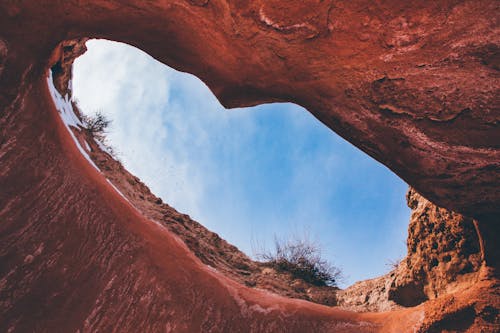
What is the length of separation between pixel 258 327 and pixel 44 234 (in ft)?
7.79

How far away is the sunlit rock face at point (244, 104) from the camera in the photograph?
91.4 inches

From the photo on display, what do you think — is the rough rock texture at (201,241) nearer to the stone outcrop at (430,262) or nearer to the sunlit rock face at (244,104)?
the sunlit rock face at (244,104)

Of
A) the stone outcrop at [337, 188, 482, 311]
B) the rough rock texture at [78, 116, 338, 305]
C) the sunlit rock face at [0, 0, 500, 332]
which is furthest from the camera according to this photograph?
the rough rock texture at [78, 116, 338, 305]

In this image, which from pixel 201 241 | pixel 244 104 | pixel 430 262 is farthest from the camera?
pixel 201 241

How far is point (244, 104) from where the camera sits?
321cm

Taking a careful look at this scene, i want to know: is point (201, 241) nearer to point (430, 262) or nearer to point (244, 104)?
point (244, 104)

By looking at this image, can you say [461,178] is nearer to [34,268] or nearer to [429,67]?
[429,67]

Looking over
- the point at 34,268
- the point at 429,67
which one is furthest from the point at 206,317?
the point at 429,67

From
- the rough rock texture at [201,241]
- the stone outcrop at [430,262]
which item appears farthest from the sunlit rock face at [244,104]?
the rough rock texture at [201,241]

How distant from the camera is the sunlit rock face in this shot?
2.32m

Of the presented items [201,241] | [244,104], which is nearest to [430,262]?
[244,104]

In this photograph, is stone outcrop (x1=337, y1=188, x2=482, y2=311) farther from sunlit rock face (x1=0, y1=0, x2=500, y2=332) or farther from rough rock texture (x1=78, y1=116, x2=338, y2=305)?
rough rock texture (x1=78, y1=116, x2=338, y2=305)

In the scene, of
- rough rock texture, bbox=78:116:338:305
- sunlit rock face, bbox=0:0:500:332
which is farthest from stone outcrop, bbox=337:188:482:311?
rough rock texture, bbox=78:116:338:305

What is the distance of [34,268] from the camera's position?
3.08 m
